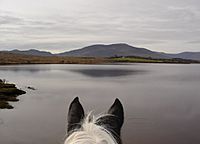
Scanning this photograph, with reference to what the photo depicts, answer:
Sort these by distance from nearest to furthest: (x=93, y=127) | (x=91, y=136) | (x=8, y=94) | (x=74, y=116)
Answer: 1. (x=91, y=136)
2. (x=93, y=127)
3. (x=74, y=116)
4. (x=8, y=94)

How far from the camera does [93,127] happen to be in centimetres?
219

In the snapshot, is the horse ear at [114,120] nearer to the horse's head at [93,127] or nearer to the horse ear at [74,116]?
the horse's head at [93,127]

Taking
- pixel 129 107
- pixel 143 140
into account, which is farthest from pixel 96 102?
pixel 143 140

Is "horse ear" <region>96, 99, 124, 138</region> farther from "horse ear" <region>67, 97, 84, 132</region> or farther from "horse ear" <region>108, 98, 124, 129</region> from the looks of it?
"horse ear" <region>67, 97, 84, 132</region>

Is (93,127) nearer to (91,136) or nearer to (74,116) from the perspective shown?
(91,136)

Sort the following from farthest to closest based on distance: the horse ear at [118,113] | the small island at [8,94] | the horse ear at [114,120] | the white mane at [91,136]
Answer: the small island at [8,94] → the horse ear at [118,113] → the horse ear at [114,120] → the white mane at [91,136]

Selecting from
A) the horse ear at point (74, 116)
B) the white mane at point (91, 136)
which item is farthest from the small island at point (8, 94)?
the white mane at point (91, 136)

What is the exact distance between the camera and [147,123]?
2088 centimetres

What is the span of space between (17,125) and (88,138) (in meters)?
18.9

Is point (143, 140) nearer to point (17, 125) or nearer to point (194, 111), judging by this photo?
point (17, 125)

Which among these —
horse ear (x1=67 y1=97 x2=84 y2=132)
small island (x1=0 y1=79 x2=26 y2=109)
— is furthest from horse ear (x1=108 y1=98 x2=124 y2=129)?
small island (x1=0 y1=79 x2=26 y2=109)

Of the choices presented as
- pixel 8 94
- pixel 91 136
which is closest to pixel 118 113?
pixel 91 136

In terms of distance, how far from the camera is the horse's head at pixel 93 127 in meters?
2.07

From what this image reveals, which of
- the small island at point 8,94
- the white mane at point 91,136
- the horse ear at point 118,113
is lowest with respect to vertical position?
the small island at point 8,94
